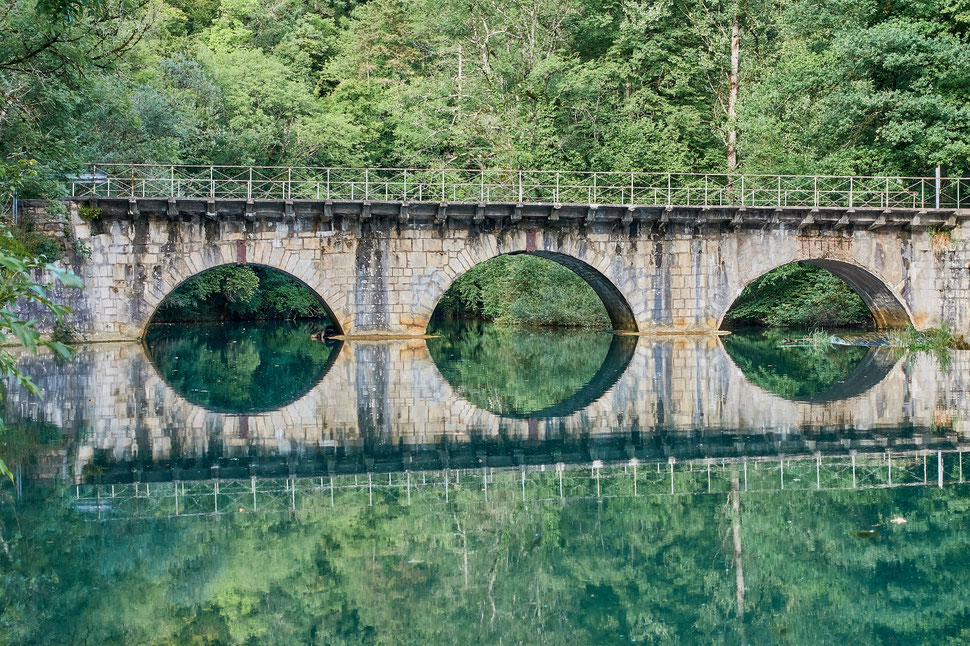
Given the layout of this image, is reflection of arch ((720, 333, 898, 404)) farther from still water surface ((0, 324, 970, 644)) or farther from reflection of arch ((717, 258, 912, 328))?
reflection of arch ((717, 258, 912, 328))

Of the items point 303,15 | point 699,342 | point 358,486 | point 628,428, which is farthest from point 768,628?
point 303,15

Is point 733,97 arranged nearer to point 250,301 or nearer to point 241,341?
point 241,341

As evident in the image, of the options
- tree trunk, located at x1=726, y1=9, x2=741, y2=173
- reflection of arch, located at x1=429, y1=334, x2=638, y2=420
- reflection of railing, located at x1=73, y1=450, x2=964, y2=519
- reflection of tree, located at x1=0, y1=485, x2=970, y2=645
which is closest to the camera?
reflection of tree, located at x1=0, y1=485, x2=970, y2=645

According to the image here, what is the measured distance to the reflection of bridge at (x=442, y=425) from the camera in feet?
35.5

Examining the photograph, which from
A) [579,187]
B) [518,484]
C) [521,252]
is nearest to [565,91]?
[579,187]

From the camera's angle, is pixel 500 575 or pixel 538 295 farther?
pixel 538 295

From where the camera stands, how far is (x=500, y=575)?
21.9ft

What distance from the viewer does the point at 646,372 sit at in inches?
792

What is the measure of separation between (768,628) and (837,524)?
2.33 meters

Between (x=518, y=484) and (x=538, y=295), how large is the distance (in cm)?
3195

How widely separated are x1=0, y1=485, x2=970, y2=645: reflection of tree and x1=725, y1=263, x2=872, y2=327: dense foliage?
28.3 metres

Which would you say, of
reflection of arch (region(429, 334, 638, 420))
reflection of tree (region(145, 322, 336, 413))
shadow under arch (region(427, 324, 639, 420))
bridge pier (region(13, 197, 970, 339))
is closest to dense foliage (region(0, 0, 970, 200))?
bridge pier (region(13, 197, 970, 339))

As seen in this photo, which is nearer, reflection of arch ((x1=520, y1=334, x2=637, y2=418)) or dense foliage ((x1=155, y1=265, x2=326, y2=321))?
reflection of arch ((x1=520, y1=334, x2=637, y2=418))

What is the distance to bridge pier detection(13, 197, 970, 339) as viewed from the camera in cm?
2739
